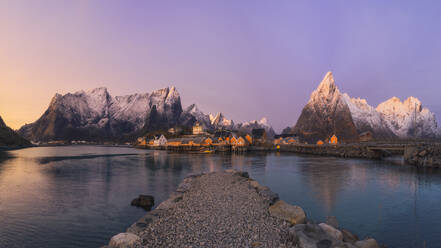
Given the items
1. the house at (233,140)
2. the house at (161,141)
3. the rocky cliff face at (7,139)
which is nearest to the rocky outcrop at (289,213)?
the house at (233,140)

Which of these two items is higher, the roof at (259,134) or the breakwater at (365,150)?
the roof at (259,134)

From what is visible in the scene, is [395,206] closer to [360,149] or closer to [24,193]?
[24,193]

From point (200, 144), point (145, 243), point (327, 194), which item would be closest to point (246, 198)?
point (145, 243)

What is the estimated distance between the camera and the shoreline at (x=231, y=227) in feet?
30.0

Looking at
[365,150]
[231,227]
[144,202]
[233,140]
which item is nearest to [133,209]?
[144,202]

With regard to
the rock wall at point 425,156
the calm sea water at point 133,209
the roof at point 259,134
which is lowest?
the calm sea water at point 133,209

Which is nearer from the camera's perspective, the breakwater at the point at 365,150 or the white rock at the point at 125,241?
the white rock at the point at 125,241

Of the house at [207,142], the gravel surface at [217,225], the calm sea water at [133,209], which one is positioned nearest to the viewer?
the gravel surface at [217,225]

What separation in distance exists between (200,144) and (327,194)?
104275 mm

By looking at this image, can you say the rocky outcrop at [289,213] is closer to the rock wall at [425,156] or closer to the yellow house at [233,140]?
the rock wall at [425,156]

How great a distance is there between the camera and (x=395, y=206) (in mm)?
20703

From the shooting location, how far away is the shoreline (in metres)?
9.15

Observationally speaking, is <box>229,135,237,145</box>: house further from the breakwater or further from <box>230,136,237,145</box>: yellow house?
the breakwater

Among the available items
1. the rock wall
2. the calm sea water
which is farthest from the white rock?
the rock wall
